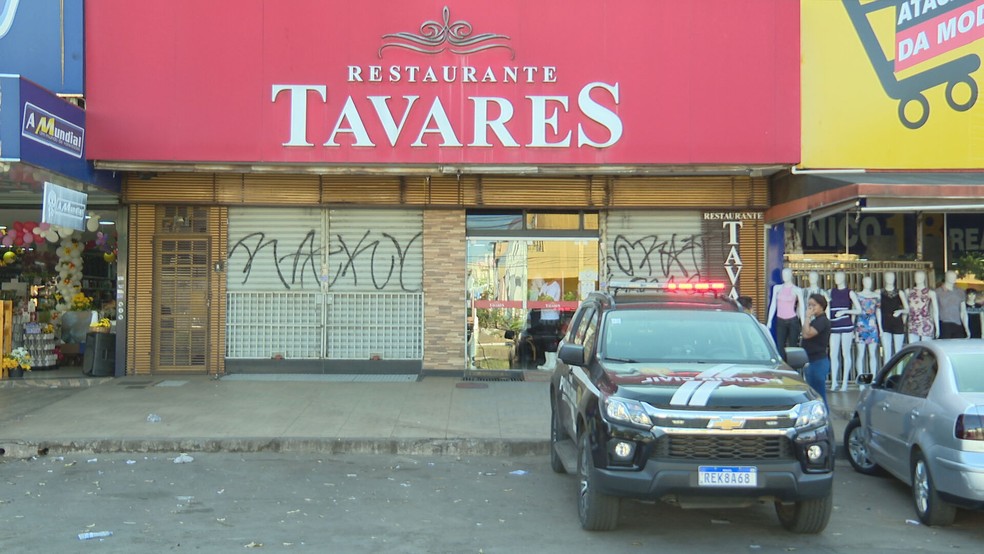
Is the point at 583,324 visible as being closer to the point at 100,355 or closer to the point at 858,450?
the point at 858,450

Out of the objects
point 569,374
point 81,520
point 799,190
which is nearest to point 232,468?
point 81,520

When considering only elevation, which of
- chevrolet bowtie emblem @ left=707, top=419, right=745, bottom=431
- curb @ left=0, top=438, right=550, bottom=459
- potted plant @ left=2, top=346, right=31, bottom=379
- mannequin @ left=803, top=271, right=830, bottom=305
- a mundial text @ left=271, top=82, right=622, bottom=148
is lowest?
curb @ left=0, top=438, right=550, bottom=459

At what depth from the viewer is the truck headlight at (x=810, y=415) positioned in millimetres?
5566

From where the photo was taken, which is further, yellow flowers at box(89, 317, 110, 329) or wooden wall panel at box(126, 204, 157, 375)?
yellow flowers at box(89, 317, 110, 329)

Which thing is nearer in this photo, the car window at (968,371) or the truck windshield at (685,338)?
the car window at (968,371)

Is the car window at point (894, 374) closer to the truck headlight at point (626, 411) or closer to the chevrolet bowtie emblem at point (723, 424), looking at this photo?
the chevrolet bowtie emblem at point (723, 424)

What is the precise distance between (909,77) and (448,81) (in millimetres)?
7152

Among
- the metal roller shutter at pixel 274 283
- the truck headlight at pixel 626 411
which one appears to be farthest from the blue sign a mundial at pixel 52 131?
the truck headlight at pixel 626 411

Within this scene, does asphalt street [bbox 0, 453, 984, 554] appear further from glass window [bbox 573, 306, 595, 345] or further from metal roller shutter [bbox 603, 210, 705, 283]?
metal roller shutter [bbox 603, 210, 705, 283]

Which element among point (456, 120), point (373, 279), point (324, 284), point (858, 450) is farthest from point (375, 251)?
point (858, 450)

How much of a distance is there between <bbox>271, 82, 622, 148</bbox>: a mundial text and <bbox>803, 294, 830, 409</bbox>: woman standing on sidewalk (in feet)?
13.4

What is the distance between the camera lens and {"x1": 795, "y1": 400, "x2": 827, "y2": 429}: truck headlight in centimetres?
557

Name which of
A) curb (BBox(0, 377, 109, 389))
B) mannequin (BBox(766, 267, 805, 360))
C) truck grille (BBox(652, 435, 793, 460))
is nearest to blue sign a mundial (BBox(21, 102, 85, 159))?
curb (BBox(0, 377, 109, 389))

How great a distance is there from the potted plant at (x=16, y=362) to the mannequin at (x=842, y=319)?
1279 centimetres
